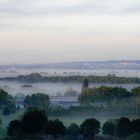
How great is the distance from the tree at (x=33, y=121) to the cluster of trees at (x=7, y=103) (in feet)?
0.38

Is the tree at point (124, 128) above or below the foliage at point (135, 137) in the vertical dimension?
above

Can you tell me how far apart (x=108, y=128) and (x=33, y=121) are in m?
0.59

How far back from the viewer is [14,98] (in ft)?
11.7

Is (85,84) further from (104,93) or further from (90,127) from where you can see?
(90,127)

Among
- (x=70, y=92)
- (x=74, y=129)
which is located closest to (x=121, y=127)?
(x=74, y=129)

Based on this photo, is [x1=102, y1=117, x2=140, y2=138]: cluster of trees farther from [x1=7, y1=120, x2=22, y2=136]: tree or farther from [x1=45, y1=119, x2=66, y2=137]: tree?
[x1=7, y1=120, x2=22, y2=136]: tree

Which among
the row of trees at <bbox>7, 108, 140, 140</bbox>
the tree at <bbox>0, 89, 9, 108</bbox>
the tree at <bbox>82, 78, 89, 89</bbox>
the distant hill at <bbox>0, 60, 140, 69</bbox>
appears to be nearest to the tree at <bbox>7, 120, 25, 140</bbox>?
the row of trees at <bbox>7, 108, 140, 140</bbox>

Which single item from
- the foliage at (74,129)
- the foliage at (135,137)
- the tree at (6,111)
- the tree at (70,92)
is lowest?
the foliage at (135,137)

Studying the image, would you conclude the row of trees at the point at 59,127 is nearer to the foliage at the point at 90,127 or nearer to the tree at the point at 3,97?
the foliage at the point at 90,127

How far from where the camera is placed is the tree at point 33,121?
3.55 metres

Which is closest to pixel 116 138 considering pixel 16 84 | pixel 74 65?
pixel 74 65

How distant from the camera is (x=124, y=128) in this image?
355 cm

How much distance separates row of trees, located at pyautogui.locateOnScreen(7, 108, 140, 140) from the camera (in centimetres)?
354

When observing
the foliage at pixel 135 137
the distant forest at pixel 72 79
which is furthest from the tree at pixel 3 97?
the foliage at pixel 135 137
